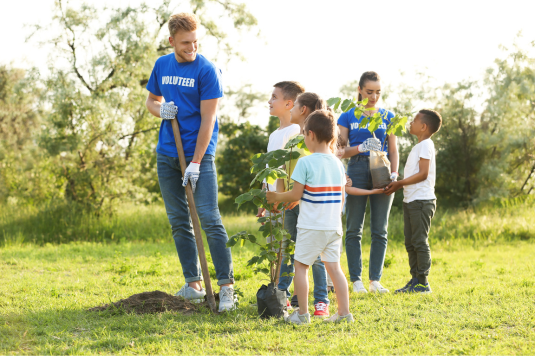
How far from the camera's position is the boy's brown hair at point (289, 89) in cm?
379

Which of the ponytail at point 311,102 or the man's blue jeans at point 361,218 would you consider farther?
the man's blue jeans at point 361,218

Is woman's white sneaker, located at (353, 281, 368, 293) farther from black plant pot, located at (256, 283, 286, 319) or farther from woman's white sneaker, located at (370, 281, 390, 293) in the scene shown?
black plant pot, located at (256, 283, 286, 319)

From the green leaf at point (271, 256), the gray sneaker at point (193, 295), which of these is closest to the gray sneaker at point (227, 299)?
the gray sneaker at point (193, 295)

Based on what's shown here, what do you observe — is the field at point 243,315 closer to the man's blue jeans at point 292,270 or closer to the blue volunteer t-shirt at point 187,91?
the man's blue jeans at point 292,270

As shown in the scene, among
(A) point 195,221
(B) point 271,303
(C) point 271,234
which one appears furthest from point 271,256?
(A) point 195,221

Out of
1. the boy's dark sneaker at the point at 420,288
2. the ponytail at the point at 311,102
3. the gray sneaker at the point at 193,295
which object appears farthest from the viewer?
the boy's dark sneaker at the point at 420,288

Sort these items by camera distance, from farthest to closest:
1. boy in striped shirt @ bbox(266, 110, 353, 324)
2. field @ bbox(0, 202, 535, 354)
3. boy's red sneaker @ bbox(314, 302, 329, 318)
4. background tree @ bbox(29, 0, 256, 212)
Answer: background tree @ bbox(29, 0, 256, 212) → boy's red sneaker @ bbox(314, 302, 329, 318) → boy in striped shirt @ bbox(266, 110, 353, 324) → field @ bbox(0, 202, 535, 354)

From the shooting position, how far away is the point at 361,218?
4.32 meters

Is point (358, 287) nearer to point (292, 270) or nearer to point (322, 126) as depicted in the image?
point (292, 270)

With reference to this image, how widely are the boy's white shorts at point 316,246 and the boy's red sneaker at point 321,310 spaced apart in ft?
1.42

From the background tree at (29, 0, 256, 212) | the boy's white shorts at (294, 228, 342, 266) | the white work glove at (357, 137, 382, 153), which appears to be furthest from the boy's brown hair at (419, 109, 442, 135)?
the background tree at (29, 0, 256, 212)

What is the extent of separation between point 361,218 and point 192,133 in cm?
178

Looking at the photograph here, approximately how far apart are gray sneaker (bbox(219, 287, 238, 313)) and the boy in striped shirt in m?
0.49

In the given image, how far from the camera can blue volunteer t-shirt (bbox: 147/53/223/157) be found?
11.8 ft
